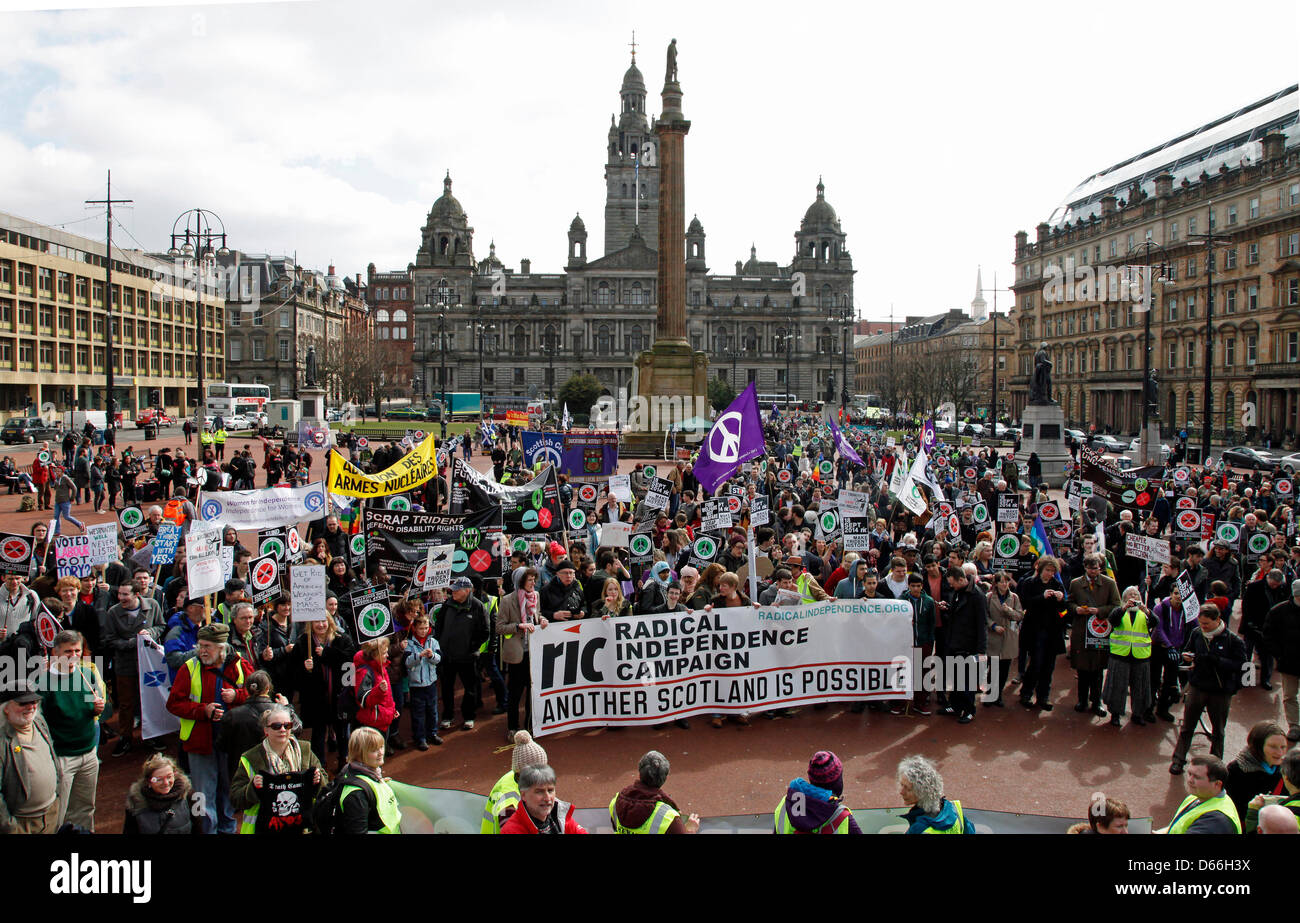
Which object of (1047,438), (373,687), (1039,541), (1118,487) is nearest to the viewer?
(373,687)

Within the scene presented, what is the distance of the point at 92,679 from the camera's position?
239 inches

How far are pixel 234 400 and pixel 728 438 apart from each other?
55.4m

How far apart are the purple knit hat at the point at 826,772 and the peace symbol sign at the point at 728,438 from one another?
8420mm

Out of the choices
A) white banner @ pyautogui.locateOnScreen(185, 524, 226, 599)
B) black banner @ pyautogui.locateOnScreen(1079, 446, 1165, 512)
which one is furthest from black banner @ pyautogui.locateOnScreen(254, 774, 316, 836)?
black banner @ pyautogui.locateOnScreen(1079, 446, 1165, 512)

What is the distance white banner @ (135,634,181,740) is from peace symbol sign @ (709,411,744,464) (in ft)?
24.0

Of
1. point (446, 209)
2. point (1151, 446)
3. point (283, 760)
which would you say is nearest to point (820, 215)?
point (446, 209)

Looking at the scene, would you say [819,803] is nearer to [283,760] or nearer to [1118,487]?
[283,760]

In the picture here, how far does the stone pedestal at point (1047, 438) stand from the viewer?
Result: 2995 centimetres

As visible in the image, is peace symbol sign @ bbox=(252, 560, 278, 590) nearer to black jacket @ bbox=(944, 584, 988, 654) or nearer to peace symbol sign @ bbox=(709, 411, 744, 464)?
black jacket @ bbox=(944, 584, 988, 654)

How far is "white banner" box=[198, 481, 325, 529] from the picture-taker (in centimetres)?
1136

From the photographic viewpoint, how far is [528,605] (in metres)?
8.16

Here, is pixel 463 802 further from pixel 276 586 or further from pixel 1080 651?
pixel 1080 651

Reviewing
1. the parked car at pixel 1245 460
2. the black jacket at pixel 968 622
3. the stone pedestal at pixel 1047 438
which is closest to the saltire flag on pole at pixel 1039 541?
the black jacket at pixel 968 622

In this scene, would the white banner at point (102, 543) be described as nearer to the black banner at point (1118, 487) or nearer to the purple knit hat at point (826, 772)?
the purple knit hat at point (826, 772)
